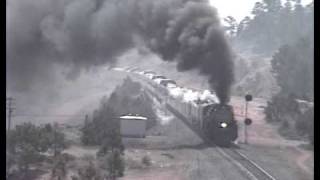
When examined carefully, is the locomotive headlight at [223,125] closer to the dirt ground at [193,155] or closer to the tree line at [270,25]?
the dirt ground at [193,155]

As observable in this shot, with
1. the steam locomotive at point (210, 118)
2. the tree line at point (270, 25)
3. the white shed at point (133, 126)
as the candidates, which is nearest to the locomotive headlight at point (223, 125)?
the steam locomotive at point (210, 118)

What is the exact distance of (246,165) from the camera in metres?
20.8

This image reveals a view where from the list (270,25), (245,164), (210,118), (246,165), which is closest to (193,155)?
(210,118)

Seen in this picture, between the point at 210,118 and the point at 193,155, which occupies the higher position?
the point at 210,118

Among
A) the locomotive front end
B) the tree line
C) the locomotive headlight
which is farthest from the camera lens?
the tree line

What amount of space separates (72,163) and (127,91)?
A: 2991 centimetres

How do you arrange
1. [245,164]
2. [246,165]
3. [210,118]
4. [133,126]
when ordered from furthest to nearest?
[133,126] < [210,118] < [245,164] < [246,165]

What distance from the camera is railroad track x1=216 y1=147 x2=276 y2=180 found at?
18.7 m

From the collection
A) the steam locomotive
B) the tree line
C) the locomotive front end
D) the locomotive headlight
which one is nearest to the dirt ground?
the steam locomotive

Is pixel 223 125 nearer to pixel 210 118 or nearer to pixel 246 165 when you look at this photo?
pixel 210 118

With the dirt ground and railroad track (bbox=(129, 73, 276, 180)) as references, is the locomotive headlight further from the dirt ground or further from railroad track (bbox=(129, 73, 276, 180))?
the dirt ground

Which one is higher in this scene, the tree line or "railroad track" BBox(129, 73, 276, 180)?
the tree line

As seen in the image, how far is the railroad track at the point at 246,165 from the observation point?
18.7m

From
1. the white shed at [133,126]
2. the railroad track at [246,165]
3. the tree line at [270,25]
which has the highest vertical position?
the tree line at [270,25]
